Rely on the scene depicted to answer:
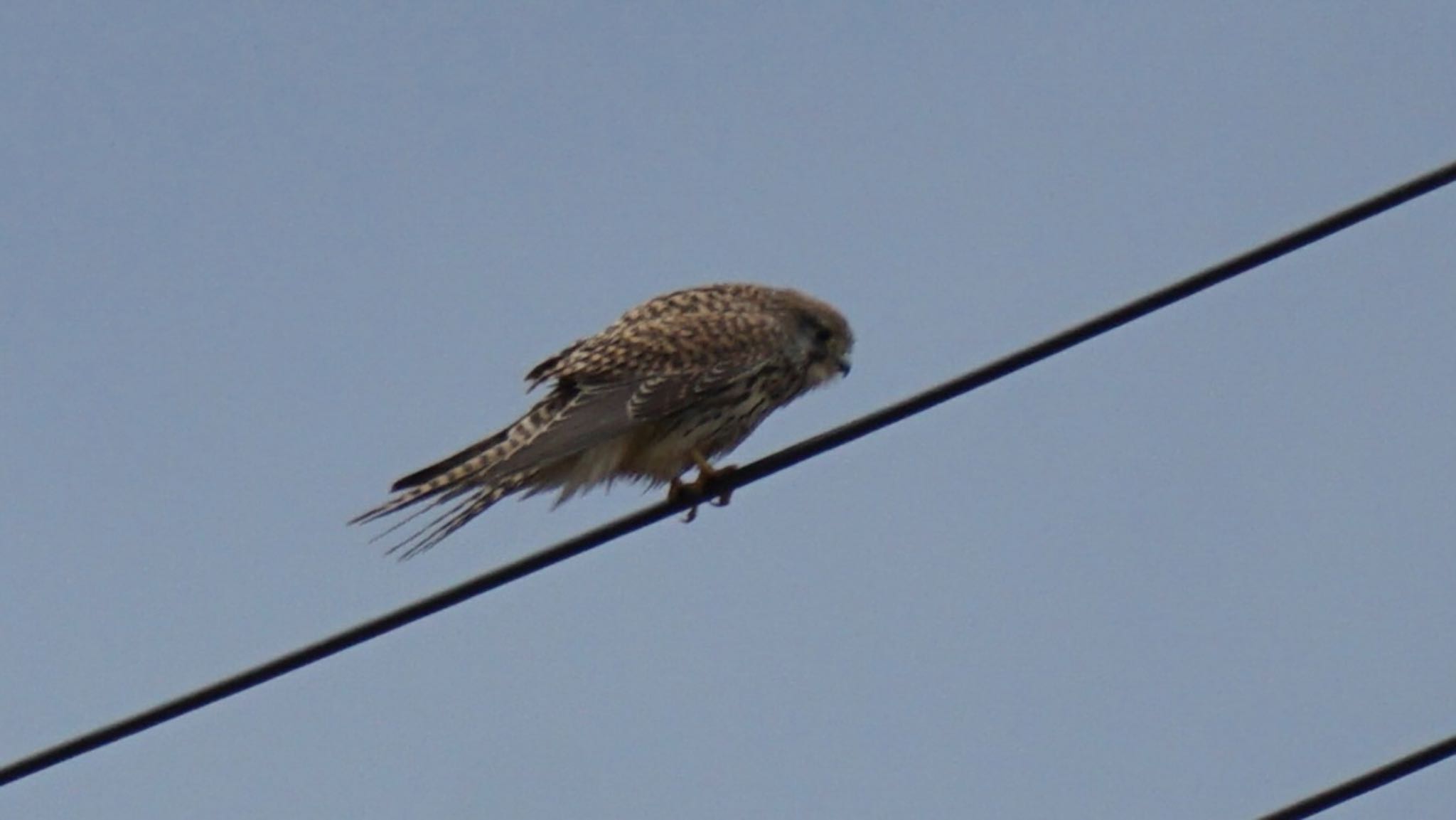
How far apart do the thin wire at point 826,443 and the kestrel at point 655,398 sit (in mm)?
1677

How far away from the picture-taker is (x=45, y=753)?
18.8ft

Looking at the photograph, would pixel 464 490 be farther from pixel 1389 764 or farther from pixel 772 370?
pixel 1389 764

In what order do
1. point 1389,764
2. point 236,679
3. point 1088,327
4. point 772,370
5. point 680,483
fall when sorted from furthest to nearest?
point 772,370 → point 680,483 → point 1088,327 → point 236,679 → point 1389,764

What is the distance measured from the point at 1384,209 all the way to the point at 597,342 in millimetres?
3661

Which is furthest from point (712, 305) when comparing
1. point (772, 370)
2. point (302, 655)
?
point (302, 655)

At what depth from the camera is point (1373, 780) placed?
214 inches

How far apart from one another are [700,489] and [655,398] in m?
0.62

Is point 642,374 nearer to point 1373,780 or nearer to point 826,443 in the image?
point 826,443

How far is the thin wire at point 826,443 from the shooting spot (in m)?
5.75

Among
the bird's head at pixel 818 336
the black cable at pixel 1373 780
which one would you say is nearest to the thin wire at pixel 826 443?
the black cable at pixel 1373 780

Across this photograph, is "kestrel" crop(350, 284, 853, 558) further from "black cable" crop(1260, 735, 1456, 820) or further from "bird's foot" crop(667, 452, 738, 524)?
"black cable" crop(1260, 735, 1456, 820)

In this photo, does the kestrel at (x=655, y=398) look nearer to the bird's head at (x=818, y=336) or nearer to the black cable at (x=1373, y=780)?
the bird's head at (x=818, y=336)

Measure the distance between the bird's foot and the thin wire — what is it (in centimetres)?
164

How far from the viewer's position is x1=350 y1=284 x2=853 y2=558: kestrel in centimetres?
826
